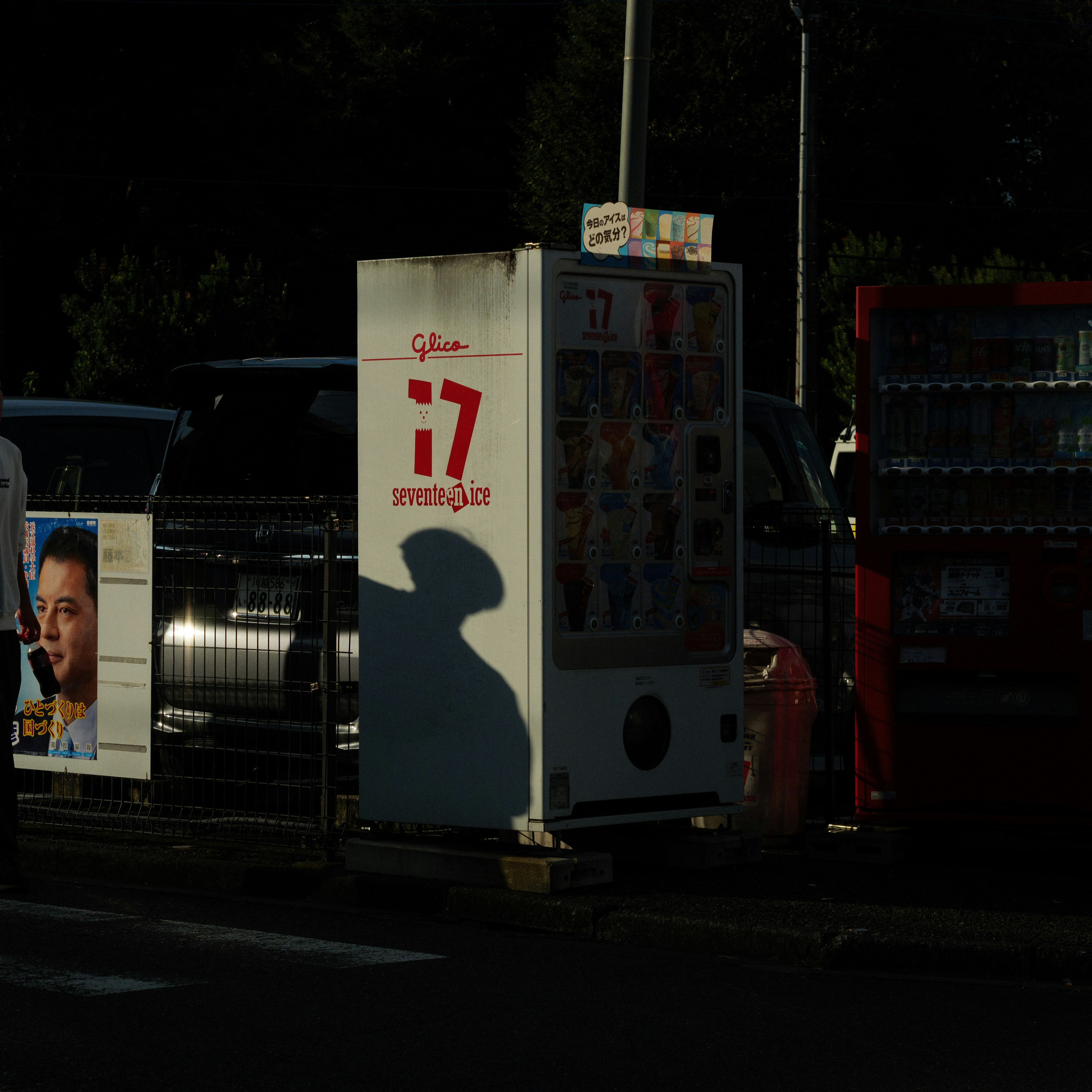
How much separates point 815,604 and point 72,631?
3812 millimetres

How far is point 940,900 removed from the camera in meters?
7.36

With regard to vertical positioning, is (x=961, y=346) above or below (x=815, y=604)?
above

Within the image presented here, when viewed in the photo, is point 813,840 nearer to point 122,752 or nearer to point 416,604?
point 416,604

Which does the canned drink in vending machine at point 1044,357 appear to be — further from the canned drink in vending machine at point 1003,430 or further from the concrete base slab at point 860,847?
the concrete base slab at point 860,847

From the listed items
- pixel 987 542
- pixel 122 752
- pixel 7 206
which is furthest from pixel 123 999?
pixel 7 206

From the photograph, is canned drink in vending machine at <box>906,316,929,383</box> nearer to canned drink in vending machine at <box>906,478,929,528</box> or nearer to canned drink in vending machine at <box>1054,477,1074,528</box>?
canned drink in vending machine at <box>906,478,929,528</box>

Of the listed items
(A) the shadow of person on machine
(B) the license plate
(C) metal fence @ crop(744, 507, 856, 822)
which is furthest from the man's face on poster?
(C) metal fence @ crop(744, 507, 856, 822)

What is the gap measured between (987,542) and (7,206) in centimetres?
4062

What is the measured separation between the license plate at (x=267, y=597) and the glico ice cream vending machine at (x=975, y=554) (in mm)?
2645

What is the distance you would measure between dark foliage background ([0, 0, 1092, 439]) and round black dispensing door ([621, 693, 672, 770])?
36.5 m

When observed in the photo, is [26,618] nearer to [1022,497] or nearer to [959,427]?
[959,427]

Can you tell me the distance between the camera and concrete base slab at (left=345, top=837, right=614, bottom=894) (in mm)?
7297

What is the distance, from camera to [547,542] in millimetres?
7375

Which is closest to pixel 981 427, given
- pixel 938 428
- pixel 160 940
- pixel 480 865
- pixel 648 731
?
pixel 938 428
